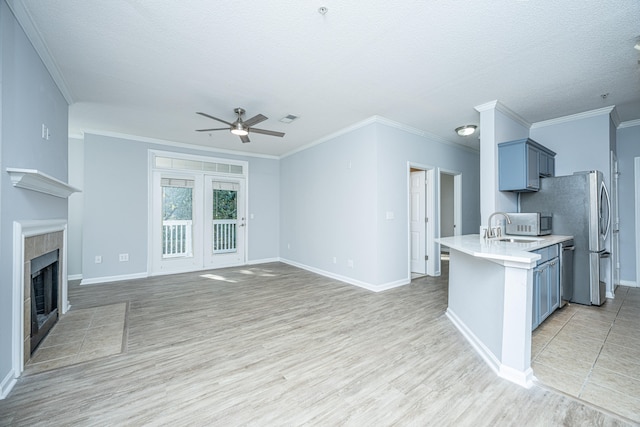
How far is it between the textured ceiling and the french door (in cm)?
178

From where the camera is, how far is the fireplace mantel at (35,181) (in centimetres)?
190

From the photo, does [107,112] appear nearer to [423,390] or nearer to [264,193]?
[264,193]

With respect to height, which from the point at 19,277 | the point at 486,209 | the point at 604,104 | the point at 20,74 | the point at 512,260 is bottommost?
the point at 19,277

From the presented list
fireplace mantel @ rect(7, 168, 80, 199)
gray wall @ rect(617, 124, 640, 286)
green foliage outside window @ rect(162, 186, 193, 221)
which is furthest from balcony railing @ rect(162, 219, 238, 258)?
gray wall @ rect(617, 124, 640, 286)

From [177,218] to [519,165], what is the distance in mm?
5870

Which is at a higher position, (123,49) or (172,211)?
(123,49)

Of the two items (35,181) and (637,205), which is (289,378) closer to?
(35,181)

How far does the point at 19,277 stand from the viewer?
6.49 feet

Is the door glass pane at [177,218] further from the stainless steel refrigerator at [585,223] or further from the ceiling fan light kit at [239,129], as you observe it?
the stainless steel refrigerator at [585,223]

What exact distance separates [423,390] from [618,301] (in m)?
3.68

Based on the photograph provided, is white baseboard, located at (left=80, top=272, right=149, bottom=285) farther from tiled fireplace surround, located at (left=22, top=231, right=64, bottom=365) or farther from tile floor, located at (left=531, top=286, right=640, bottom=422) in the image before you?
tile floor, located at (left=531, top=286, right=640, bottom=422)

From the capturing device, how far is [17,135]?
6.64 ft

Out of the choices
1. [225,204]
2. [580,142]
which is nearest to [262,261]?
[225,204]

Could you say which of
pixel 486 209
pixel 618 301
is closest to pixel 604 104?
pixel 486 209
